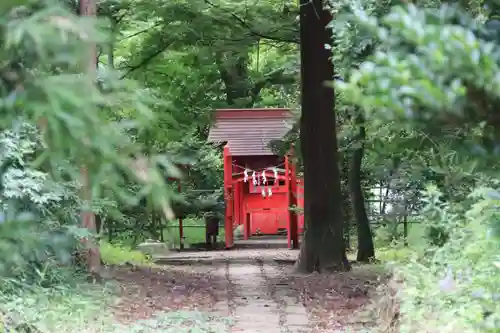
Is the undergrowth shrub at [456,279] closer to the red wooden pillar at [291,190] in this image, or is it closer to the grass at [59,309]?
the grass at [59,309]

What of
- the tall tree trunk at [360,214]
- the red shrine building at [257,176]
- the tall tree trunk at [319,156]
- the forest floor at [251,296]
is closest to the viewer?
the forest floor at [251,296]

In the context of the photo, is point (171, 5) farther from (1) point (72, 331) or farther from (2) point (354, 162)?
(1) point (72, 331)

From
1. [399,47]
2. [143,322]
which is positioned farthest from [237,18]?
[399,47]

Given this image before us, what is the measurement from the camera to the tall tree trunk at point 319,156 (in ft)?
32.0

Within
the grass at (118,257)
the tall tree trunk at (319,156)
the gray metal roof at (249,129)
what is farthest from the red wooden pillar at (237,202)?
the tall tree trunk at (319,156)

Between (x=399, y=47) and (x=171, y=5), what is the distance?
8091mm

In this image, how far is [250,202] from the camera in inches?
615

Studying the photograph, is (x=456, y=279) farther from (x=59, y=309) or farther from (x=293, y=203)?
(x=293, y=203)

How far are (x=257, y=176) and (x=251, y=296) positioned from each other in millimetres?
7100

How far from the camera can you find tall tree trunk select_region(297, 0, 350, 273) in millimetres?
9766

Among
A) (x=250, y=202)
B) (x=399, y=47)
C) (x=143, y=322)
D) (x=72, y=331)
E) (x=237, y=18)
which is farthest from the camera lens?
(x=250, y=202)

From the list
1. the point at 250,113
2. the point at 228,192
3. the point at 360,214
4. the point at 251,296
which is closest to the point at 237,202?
the point at 228,192

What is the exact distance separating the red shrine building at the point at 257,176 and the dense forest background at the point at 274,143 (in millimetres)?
746

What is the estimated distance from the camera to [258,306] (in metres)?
7.41
